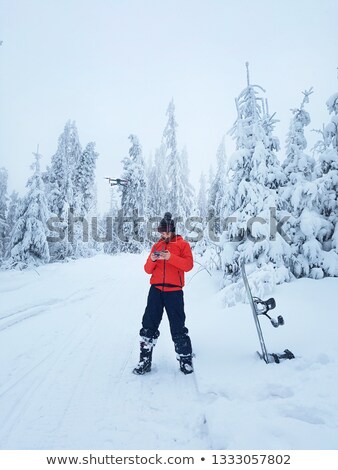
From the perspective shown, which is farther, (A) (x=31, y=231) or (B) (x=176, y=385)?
(A) (x=31, y=231)

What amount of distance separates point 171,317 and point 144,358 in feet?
2.35

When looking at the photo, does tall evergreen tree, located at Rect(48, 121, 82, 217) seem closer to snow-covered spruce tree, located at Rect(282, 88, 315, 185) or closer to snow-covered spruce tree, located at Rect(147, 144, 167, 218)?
snow-covered spruce tree, located at Rect(147, 144, 167, 218)

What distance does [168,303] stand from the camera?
408 centimetres

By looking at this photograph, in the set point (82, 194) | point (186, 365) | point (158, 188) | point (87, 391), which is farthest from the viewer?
point (158, 188)

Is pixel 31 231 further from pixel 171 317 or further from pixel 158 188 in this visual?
pixel 158 188

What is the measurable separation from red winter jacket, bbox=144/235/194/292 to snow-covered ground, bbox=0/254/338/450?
130cm

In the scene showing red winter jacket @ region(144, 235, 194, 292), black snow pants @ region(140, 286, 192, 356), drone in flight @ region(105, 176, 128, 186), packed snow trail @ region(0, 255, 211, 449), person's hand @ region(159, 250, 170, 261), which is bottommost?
packed snow trail @ region(0, 255, 211, 449)

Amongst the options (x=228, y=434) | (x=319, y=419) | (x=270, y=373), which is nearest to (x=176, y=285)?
(x=270, y=373)

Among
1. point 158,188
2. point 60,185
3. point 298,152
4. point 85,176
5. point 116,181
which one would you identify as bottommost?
point 298,152

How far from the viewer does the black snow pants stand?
3996 millimetres

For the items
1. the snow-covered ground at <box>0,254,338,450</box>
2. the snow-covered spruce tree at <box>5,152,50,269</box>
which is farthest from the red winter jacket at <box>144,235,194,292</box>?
the snow-covered spruce tree at <box>5,152,50,269</box>

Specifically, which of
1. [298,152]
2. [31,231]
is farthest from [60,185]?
[298,152]

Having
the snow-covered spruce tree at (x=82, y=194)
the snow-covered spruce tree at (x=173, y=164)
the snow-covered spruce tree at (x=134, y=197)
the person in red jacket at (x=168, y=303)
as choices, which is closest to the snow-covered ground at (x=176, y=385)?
the person in red jacket at (x=168, y=303)
